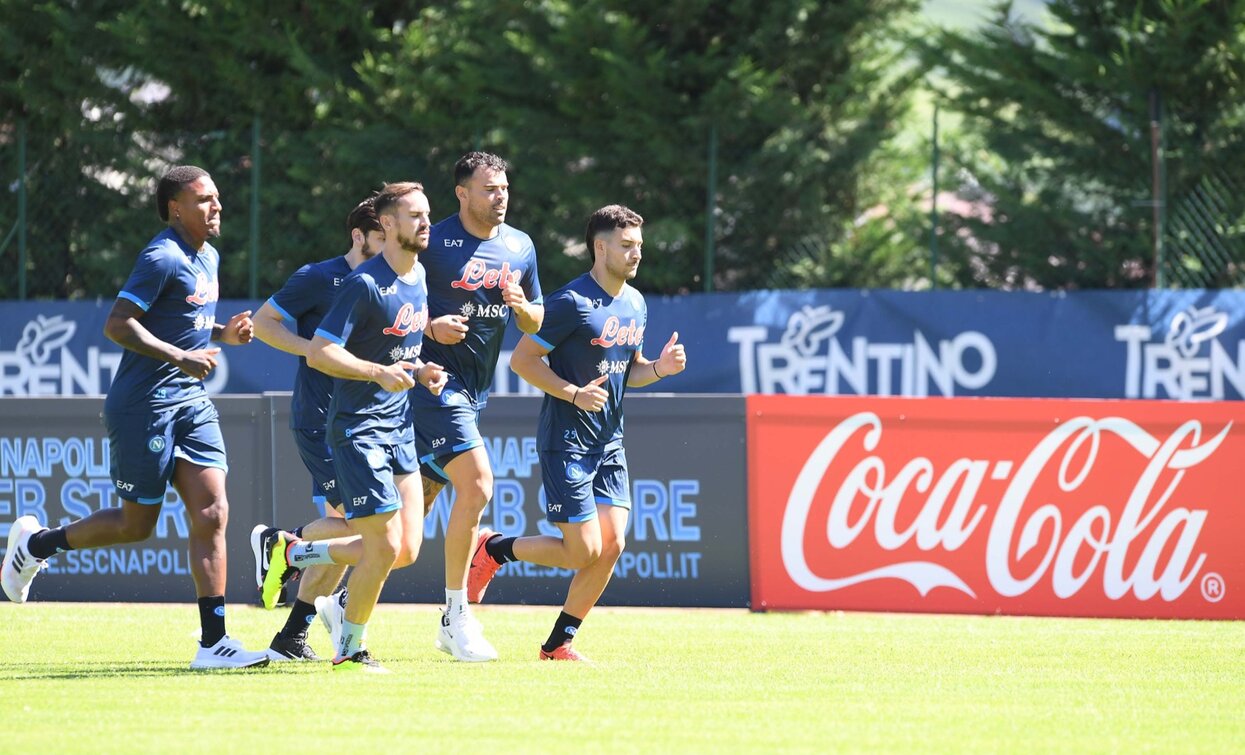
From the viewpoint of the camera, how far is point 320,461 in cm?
855

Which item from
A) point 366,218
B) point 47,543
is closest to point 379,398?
point 366,218

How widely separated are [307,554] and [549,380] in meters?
1.39

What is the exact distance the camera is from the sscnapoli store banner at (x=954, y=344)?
599 inches

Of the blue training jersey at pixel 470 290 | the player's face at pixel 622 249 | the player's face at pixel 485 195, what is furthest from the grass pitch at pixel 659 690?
the player's face at pixel 485 195

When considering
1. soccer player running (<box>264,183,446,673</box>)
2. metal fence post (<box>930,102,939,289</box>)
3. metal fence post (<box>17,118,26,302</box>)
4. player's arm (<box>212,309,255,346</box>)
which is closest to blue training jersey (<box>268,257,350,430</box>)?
player's arm (<box>212,309,255,346</box>)

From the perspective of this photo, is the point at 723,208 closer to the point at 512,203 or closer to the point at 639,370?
the point at 512,203

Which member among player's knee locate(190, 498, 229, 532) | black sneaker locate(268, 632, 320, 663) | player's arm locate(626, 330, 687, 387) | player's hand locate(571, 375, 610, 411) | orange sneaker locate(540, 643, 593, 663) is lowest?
orange sneaker locate(540, 643, 593, 663)

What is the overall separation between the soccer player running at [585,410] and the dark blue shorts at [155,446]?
1.49m

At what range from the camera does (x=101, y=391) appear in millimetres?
17609

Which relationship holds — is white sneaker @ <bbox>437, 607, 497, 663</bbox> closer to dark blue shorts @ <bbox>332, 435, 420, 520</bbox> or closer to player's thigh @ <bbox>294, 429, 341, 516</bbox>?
player's thigh @ <bbox>294, 429, 341, 516</bbox>

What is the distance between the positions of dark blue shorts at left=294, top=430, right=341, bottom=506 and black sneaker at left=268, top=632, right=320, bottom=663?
70cm

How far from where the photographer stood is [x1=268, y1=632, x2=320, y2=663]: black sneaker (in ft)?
27.2

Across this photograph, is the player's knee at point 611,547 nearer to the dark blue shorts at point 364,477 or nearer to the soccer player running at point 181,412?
the dark blue shorts at point 364,477

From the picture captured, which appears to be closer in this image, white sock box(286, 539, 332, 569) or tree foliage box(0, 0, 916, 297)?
white sock box(286, 539, 332, 569)
